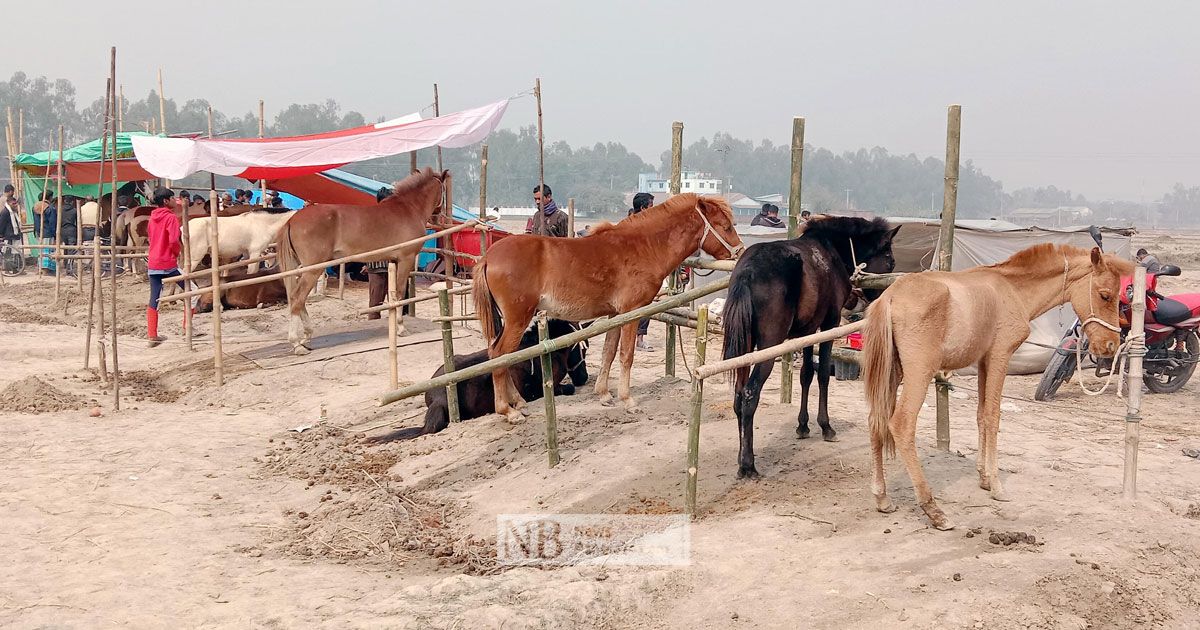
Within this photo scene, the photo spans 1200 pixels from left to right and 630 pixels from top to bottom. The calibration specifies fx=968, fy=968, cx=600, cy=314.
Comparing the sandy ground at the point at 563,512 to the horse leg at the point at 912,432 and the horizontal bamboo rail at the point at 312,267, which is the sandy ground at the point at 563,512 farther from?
the horizontal bamboo rail at the point at 312,267

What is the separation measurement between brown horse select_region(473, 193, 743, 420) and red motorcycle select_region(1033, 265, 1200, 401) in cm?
403

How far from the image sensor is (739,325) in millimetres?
6305

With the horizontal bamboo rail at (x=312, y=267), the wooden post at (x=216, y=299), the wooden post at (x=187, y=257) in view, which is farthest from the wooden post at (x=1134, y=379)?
the wooden post at (x=187, y=257)

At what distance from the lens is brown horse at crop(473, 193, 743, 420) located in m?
8.09

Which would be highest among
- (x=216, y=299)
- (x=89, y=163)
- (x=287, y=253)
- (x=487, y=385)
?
(x=89, y=163)

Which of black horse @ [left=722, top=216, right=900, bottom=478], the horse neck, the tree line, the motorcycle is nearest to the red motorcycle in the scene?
the motorcycle

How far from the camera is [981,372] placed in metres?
5.80

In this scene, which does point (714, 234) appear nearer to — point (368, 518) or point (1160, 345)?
point (368, 518)

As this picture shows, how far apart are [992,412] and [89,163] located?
49.4ft

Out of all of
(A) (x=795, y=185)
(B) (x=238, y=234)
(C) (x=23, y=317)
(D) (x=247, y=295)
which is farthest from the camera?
(C) (x=23, y=317)

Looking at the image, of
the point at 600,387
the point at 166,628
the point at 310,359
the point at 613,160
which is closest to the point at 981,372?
the point at 600,387

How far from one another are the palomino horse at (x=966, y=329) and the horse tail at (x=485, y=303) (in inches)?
144

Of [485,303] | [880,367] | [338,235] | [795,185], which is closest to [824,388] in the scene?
[880,367]

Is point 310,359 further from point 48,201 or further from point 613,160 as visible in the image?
point 613,160
